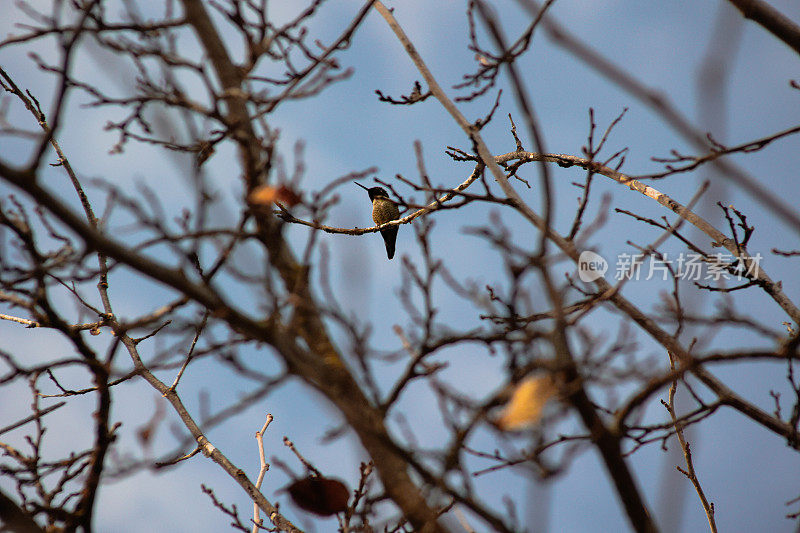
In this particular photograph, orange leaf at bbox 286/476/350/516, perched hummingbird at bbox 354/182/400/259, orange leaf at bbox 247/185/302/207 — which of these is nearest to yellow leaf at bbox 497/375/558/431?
orange leaf at bbox 247/185/302/207

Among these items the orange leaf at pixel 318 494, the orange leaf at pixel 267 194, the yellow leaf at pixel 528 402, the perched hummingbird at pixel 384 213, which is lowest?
the yellow leaf at pixel 528 402

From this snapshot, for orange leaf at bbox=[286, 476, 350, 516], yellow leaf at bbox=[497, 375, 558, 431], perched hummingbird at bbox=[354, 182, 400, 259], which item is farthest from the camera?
perched hummingbird at bbox=[354, 182, 400, 259]

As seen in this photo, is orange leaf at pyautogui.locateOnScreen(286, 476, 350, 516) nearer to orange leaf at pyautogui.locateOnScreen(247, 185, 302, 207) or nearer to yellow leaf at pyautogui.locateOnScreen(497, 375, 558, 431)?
yellow leaf at pyautogui.locateOnScreen(497, 375, 558, 431)

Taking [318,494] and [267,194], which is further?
[318,494]

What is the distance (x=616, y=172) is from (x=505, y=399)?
2.71 m

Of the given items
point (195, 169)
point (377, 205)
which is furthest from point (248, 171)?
point (377, 205)

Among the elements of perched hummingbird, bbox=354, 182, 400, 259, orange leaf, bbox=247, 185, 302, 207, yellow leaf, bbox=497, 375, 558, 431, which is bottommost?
yellow leaf, bbox=497, 375, 558, 431

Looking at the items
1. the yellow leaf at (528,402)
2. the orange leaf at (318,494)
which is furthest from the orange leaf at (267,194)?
the orange leaf at (318,494)

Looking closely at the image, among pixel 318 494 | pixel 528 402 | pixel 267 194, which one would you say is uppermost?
pixel 267 194

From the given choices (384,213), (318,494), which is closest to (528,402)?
(318,494)

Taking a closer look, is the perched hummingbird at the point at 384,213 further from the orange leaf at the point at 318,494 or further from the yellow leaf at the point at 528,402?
the yellow leaf at the point at 528,402

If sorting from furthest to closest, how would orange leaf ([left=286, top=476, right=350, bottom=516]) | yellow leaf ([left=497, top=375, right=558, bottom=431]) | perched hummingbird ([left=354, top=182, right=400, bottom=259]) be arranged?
perched hummingbird ([left=354, top=182, right=400, bottom=259])
orange leaf ([left=286, top=476, right=350, bottom=516])
yellow leaf ([left=497, top=375, right=558, bottom=431])

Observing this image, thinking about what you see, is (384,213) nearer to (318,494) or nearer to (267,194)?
(318,494)

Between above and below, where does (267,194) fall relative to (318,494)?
above
